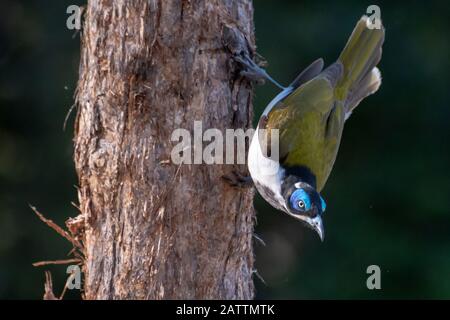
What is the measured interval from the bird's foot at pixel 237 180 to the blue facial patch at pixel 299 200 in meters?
A: 0.26

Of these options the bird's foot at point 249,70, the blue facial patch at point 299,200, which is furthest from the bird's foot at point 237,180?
the bird's foot at point 249,70

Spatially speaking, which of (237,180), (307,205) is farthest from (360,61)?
(237,180)

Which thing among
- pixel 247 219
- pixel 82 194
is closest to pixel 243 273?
pixel 247 219

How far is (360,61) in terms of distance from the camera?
527 cm

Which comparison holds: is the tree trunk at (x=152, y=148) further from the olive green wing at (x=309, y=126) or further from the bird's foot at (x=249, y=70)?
the olive green wing at (x=309, y=126)

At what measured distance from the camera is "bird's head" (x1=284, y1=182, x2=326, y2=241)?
4.30 m

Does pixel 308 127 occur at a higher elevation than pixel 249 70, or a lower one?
lower

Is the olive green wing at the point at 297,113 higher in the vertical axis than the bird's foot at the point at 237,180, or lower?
higher

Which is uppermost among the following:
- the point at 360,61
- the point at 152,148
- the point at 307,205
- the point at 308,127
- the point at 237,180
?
the point at 360,61

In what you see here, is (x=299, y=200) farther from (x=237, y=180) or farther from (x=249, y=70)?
(x=249, y=70)

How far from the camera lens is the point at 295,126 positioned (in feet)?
15.5

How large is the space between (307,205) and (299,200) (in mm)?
57

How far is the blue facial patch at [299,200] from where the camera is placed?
4.29m

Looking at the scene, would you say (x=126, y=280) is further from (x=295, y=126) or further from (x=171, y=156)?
(x=295, y=126)
